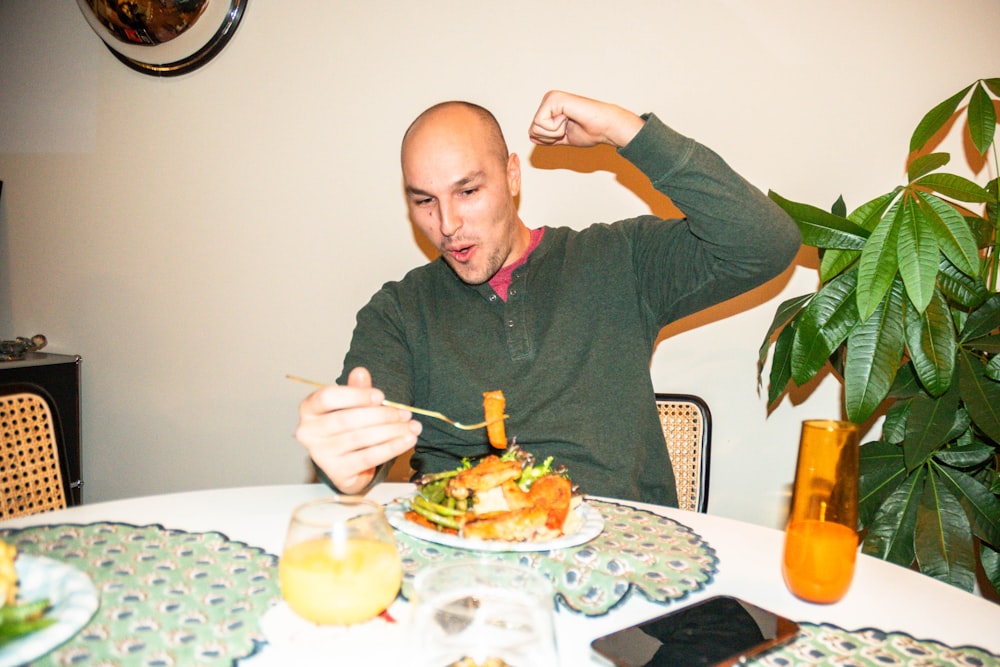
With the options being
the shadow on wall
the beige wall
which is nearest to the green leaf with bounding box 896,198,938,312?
the beige wall

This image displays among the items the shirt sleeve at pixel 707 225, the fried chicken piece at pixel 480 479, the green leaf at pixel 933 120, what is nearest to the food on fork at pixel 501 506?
the fried chicken piece at pixel 480 479

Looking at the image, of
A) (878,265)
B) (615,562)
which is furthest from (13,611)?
(878,265)

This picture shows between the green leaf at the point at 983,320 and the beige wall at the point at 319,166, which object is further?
the beige wall at the point at 319,166

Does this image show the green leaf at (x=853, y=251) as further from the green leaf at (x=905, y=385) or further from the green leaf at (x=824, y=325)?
the green leaf at (x=905, y=385)

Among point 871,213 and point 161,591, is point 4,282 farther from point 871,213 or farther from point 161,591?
point 871,213

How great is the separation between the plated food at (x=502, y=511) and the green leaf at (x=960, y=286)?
43.5 inches

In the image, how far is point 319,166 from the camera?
8.98 ft

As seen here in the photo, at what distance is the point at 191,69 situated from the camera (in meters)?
2.91

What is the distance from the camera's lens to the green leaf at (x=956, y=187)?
1704 mm

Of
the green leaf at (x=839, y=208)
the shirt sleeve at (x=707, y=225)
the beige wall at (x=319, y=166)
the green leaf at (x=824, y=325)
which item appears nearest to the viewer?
the shirt sleeve at (x=707, y=225)

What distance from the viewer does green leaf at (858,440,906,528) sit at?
176 centimetres

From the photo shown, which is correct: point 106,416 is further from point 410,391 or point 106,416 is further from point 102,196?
point 410,391

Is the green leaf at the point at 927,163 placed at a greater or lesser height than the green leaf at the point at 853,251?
greater

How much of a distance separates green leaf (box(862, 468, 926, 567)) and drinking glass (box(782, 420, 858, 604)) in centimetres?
93
